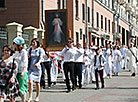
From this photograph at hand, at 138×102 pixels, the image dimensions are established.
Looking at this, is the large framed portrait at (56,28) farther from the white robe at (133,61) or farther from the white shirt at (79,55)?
the white shirt at (79,55)

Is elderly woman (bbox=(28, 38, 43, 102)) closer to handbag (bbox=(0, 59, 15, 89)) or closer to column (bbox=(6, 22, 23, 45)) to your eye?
handbag (bbox=(0, 59, 15, 89))

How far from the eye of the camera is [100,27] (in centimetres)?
4269

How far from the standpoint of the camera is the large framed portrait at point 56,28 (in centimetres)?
2017

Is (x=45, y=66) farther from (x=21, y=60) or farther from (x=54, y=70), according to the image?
(x=21, y=60)

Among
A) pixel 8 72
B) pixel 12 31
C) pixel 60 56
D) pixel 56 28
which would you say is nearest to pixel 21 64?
pixel 8 72

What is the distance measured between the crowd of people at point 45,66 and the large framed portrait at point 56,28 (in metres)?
2.44

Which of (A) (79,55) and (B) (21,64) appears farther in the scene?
(A) (79,55)

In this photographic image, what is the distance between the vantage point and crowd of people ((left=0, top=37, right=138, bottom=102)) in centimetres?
872

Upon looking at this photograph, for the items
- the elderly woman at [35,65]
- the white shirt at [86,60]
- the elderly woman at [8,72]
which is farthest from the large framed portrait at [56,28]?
the elderly woman at [8,72]

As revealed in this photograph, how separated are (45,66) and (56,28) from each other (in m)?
5.30

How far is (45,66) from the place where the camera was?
15.3 m

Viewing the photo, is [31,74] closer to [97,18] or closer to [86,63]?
[86,63]

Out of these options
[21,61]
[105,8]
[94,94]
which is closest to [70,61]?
[94,94]

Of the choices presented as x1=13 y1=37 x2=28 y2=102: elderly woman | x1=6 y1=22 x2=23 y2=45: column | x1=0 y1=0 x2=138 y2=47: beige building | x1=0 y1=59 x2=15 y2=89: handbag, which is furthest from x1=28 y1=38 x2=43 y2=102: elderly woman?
x1=6 y1=22 x2=23 y2=45: column
